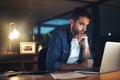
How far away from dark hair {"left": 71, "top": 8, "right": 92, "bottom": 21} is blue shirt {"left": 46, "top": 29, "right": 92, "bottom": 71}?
0.30 meters

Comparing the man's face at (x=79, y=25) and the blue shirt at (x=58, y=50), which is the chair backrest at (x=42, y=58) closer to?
the blue shirt at (x=58, y=50)

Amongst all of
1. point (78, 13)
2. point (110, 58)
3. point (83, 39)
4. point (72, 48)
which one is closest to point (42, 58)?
point (72, 48)

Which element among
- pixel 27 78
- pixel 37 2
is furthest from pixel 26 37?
pixel 27 78

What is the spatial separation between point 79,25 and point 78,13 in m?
0.22

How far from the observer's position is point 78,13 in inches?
127

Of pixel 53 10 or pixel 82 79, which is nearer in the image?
pixel 82 79

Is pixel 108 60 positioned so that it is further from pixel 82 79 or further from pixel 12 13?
pixel 12 13

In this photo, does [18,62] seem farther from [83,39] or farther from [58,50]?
[83,39]

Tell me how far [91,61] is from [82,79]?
167cm

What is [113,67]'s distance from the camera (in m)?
1.92

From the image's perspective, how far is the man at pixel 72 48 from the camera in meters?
2.87

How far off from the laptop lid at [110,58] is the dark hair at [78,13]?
137 cm

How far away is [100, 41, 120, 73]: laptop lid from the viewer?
70.4 inches

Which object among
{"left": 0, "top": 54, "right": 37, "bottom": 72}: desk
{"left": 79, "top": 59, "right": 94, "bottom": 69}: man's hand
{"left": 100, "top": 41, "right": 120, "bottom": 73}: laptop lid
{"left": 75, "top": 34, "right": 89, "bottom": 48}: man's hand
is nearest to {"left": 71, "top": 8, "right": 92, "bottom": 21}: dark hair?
{"left": 75, "top": 34, "right": 89, "bottom": 48}: man's hand
